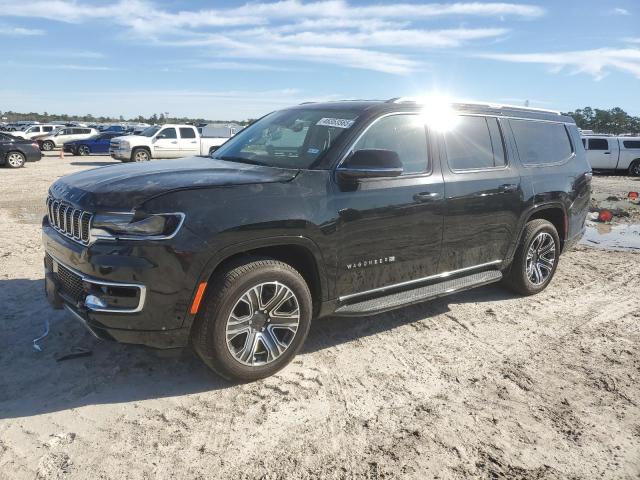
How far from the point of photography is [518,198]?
5207 mm

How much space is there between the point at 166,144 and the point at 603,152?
19097 mm

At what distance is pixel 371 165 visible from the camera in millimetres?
3775

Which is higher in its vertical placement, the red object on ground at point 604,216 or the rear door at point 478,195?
the rear door at point 478,195

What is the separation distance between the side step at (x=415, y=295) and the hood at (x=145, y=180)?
1140 millimetres

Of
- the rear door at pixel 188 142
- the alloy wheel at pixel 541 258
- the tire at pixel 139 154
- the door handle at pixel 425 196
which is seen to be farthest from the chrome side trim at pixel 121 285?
the rear door at pixel 188 142

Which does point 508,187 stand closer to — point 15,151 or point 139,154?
point 139,154

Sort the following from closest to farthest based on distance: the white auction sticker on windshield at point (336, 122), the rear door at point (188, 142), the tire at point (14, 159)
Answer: the white auction sticker on windshield at point (336, 122) < the tire at point (14, 159) < the rear door at point (188, 142)

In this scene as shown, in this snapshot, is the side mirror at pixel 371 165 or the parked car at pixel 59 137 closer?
the side mirror at pixel 371 165

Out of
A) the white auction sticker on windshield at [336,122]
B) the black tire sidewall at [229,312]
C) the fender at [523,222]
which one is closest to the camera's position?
the black tire sidewall at [229,312]

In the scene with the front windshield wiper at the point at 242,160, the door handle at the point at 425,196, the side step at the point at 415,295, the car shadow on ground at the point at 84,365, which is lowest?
the car shadow on ground at the point at 84,365

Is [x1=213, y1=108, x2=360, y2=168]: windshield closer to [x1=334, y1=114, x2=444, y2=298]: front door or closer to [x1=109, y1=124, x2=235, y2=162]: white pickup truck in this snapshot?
[x1=334, y1=114, x2=444, y2=298]: front door

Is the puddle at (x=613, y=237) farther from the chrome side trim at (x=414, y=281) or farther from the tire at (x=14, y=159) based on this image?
the tire at (x=14, y=159)

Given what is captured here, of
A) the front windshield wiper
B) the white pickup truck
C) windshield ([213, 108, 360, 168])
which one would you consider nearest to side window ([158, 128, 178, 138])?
the white pickup truck

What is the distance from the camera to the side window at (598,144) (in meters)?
23.0
